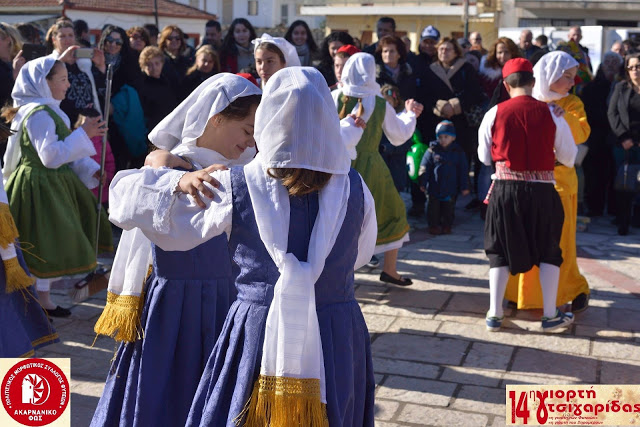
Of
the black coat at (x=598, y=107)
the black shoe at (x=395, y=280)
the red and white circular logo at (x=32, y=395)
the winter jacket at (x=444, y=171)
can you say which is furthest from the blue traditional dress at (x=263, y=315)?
the black coat at (x=598, y=107)

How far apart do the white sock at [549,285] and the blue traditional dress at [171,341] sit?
110 inches

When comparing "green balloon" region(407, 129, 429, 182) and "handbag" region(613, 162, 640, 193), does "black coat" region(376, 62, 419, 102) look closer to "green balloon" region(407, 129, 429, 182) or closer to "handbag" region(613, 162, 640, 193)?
"green balloon" region(407, 129, 429, 182)

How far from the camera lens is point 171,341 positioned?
313 centimetres

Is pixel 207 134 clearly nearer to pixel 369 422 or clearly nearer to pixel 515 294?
pixel 369 422

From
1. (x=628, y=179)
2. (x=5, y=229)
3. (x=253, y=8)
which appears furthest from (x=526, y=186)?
(x=253, y=8)

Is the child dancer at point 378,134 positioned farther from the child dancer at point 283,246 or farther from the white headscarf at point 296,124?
the white headscarf at point 296,124

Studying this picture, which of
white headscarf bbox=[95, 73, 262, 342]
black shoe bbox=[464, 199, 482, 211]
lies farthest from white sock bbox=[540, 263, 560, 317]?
black shoe bbox=[464, 199, 482, 211]

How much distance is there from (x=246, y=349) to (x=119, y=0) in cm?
3719

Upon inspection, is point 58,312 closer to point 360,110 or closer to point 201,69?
point 360,110

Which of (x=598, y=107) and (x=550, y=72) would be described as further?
(x=598, y=107)

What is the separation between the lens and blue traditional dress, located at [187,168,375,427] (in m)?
2.46

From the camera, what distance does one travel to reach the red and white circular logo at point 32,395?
3715 millimetres

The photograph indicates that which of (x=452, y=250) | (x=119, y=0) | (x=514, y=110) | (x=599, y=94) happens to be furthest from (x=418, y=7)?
(x=514, y=110)

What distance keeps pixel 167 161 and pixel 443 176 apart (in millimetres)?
5670
